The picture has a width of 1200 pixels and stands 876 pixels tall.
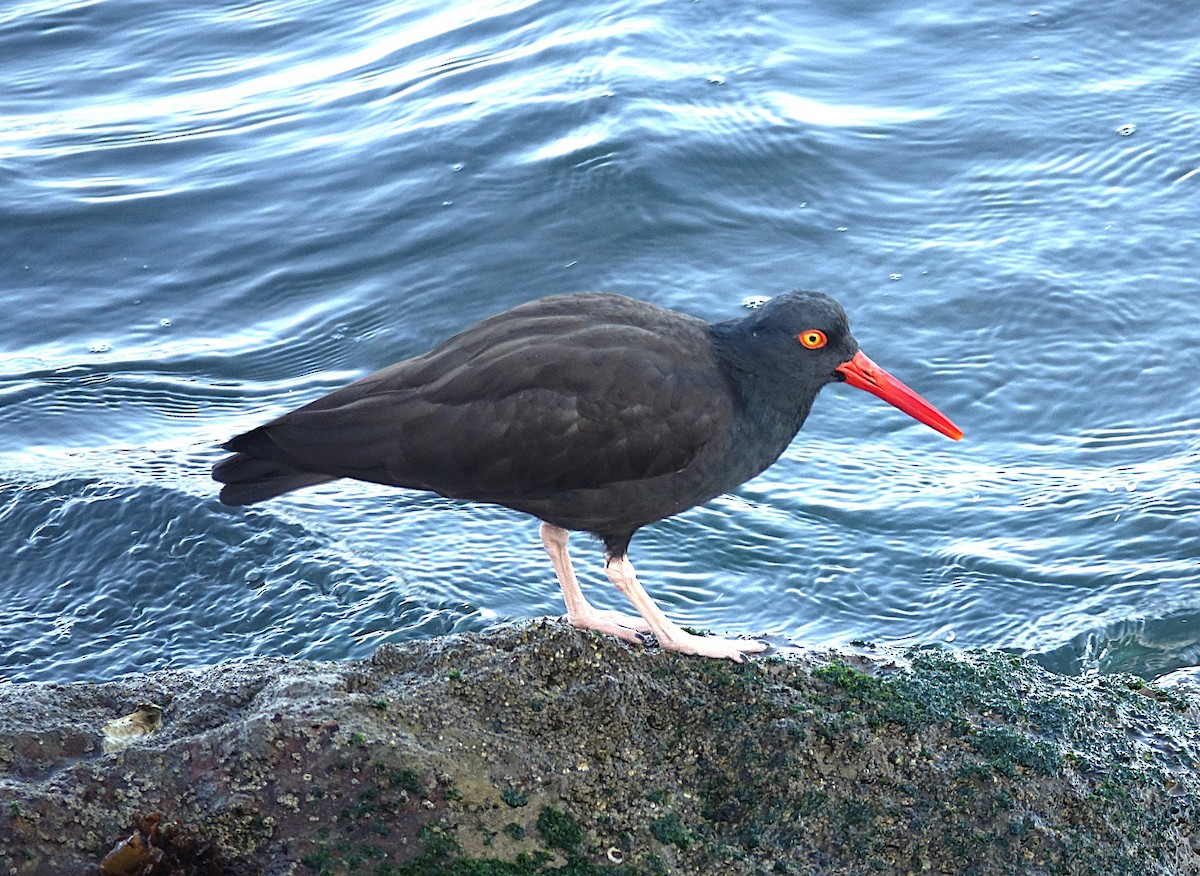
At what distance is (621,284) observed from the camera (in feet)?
31.7

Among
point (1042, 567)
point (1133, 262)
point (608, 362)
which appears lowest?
point (1042, 567)

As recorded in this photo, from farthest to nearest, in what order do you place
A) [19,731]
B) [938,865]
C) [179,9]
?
[179,9] < [19,731] < [938,865]

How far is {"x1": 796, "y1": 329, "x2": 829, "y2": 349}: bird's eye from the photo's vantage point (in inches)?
204

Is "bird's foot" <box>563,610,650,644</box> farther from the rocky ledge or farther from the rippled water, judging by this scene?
the rippled water

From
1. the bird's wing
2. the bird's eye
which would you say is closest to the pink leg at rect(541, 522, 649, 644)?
the bird's wing

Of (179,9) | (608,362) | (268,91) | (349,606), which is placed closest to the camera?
(608,362)

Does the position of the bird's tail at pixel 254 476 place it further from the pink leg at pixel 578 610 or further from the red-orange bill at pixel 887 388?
the red-orange bill at pixel 887 388

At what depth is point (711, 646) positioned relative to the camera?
4.86 meters

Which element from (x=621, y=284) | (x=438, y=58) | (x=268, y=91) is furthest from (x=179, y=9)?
(x=621, y=284)

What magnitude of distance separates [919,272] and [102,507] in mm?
5611

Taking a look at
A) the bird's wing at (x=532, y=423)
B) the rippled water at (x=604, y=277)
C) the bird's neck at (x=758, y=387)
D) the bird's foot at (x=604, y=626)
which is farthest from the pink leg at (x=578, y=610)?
the rippled water at (x=604, y=277)

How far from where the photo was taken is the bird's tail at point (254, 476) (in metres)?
5.11

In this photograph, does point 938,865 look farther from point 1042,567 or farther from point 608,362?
point 1042,567

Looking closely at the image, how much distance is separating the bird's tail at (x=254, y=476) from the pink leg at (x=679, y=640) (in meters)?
1.25
